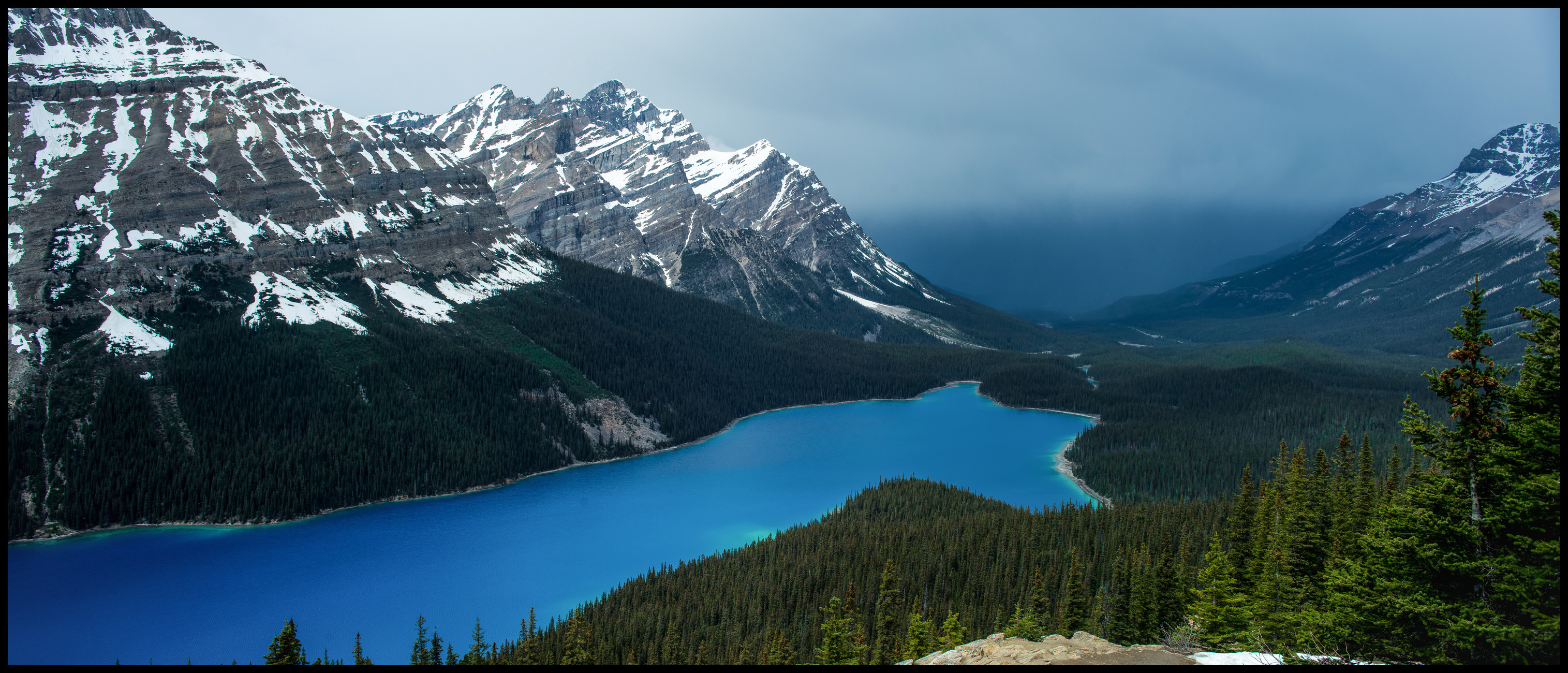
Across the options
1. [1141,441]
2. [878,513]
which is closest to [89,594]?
[878,513]

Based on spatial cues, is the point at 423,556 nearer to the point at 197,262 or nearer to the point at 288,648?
the point at 288,648

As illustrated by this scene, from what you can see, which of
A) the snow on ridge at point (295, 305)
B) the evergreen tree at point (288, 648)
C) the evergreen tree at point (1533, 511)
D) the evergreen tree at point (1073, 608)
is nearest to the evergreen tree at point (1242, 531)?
the evergreen tree at point (1073, 608)

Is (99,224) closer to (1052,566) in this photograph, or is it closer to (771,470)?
(771,470)

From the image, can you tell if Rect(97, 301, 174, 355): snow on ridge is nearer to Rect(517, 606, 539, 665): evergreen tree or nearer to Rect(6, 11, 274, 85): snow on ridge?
Rect(6, 11, 274, 85): snow on ridge

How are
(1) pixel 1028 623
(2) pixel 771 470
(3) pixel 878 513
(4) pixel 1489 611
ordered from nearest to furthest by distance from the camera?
(4) pixel 1489 611
(1) pixel 1028 623
(3) pixel 878 513
(2) pixel 771 470

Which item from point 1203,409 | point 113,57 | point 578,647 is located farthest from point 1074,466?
point 113,57

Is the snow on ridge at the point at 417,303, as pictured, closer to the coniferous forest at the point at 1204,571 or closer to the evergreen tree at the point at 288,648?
the coniferous forest at the point at 1204,571
